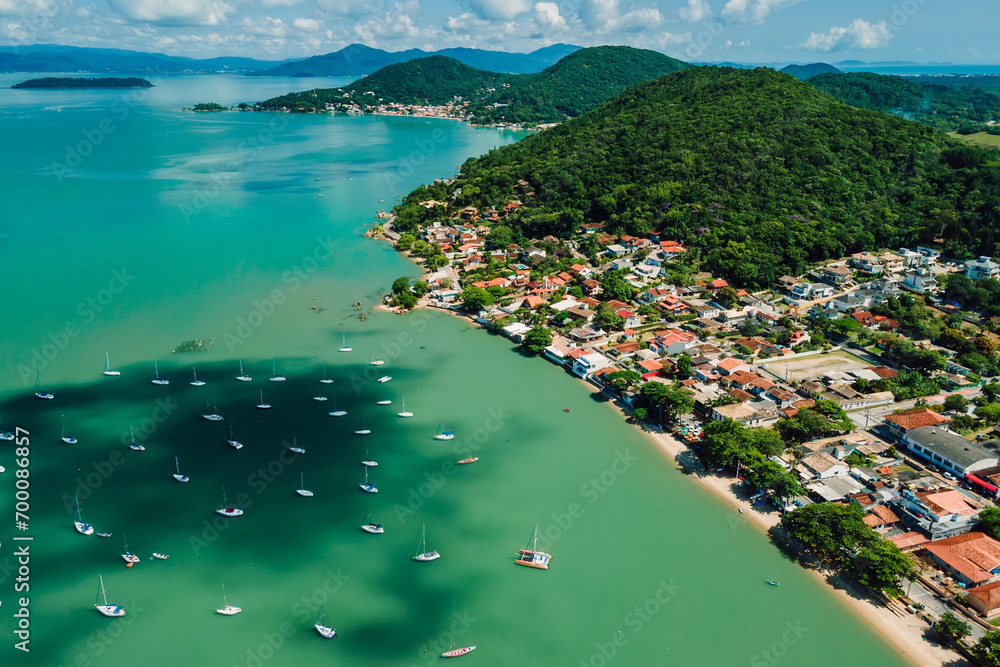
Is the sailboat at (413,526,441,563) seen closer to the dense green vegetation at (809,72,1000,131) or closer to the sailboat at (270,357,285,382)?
the sailboat at (270,357,285,382)

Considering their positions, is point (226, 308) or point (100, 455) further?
point (226, 308)

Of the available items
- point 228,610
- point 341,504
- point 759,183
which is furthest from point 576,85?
point 228,610

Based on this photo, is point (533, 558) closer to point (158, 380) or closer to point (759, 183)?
point (158, 380)

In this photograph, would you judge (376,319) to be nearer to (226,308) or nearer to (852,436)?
(226,308)

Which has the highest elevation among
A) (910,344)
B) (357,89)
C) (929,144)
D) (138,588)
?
(357,89)

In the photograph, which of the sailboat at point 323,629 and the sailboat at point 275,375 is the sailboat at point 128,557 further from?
the sailboat at point 275,375

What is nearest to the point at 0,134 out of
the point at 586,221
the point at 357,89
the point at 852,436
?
the point at 357,89

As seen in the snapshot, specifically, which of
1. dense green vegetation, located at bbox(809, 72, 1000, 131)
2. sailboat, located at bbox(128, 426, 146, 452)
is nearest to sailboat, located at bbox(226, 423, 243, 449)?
sailboat, located at bbox(128, 426, 146, 452)
